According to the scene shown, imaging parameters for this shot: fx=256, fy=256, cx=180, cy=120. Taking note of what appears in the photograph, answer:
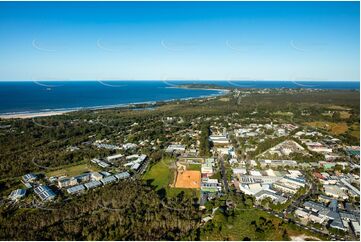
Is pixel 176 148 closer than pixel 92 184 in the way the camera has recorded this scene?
No

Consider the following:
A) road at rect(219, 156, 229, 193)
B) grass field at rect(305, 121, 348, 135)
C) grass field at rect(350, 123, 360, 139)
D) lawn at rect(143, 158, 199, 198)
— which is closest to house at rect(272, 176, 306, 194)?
road at rect(219, 156, 229, 193)

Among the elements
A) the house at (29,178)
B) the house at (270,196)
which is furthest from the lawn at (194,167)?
the house at (29,178)

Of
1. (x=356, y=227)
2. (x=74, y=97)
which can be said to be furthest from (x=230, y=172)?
(x=74, y=97)

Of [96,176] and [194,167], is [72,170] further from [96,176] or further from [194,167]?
[194,167]

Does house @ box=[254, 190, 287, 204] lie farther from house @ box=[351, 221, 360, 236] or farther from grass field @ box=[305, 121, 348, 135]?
grass field @ box=[305, 121, 348, 135]

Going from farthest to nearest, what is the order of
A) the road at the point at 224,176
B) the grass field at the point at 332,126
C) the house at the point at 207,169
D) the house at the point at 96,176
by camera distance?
1. the grass field at the point at 332,126
2. the house at the point at 207,169
3. the house at the point at 96,176
4. the road at the point at 224,176

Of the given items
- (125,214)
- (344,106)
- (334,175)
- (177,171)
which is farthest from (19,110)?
(344,106)

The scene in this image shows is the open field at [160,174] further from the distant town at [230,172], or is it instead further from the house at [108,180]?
the house at [108,180]
